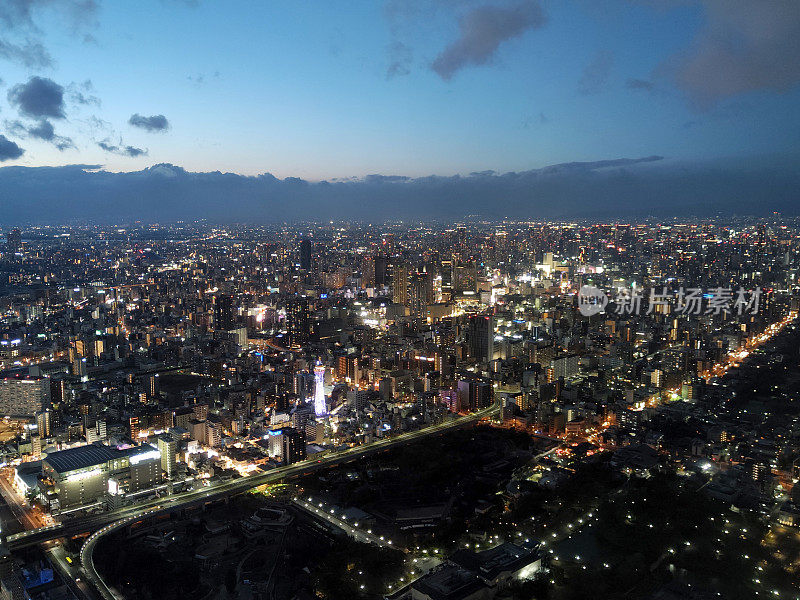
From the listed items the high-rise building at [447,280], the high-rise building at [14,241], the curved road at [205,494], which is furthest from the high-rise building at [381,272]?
the high-rise building at [14,241]

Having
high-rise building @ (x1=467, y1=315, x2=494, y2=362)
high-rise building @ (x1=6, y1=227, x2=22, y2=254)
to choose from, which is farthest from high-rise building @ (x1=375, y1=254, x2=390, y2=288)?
high-rise building @ (x1=6, y1=227, x2=22, y2=254)

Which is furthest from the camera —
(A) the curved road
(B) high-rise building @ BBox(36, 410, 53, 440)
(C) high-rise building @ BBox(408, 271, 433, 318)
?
(C) high-rise building @ BBox(408, 271, 433, 318)

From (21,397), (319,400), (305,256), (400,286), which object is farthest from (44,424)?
(305,256)

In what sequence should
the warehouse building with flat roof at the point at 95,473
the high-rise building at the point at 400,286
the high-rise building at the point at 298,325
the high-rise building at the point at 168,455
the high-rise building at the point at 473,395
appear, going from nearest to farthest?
the warehouse building with flat roof at the point at 95,473 → the high-rise building at the point at 168,455 → the high-rise building at the point at 473,395 → the high-rise building at the point at 298,325 → the high-rise building at the point at 400,286

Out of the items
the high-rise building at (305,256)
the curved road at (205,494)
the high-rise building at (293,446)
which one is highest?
the high-rise building at (305,256)

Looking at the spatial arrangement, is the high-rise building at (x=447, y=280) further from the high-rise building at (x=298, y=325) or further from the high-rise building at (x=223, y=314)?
the high-rise building at (x=223, y=314)

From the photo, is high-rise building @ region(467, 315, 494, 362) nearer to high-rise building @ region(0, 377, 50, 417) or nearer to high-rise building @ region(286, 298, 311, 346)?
high-rise building @ region(286, 298, 311, 346)

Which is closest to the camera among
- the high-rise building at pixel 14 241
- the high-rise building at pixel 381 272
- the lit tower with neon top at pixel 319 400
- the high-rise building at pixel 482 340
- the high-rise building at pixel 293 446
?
the high-rise building at pixel 293 446
